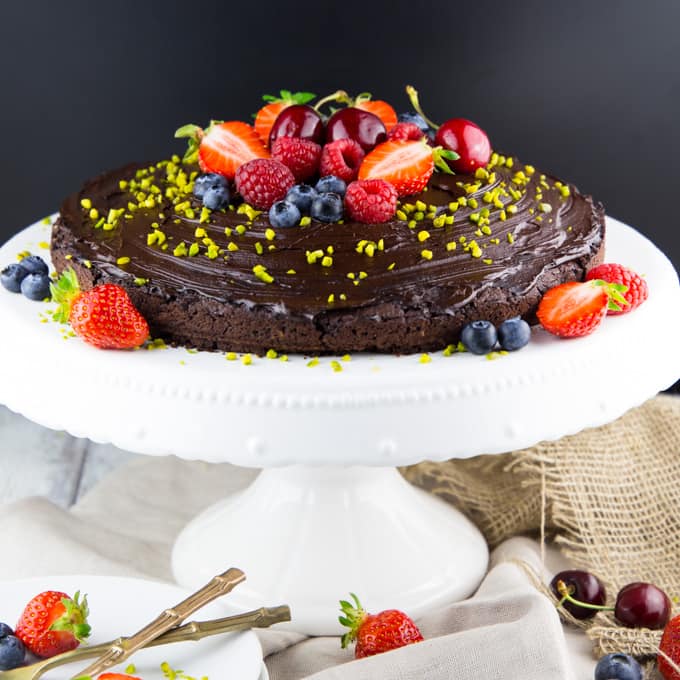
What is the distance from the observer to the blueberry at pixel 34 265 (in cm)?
282

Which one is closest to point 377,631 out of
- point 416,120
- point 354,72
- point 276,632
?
point 276,632

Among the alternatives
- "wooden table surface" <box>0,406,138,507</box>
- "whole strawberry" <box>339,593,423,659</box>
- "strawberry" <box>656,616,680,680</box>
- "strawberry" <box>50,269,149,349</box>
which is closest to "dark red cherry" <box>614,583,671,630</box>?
→ "strawberry" <box>656,616,680,680</box>

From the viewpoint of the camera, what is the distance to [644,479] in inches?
131

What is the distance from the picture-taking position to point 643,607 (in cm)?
280

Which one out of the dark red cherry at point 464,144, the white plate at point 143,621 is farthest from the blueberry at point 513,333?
the white plate at point 143,621

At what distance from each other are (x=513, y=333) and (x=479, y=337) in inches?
3.0

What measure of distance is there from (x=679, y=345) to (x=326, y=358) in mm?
829

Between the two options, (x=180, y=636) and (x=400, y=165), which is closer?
(x=180, y=636)

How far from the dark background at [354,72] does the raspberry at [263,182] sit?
1516 mm

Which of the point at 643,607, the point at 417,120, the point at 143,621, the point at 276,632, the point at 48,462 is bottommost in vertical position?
the point at 48,462

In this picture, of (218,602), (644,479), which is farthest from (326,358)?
(644,479)

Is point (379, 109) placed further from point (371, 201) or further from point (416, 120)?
point (371, 201)

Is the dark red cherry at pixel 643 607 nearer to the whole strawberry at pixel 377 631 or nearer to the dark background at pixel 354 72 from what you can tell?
the whole strawberry at pixel 377 631

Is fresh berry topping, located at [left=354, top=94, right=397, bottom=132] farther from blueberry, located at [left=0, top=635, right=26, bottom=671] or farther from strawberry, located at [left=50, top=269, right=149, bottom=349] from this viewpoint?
blueberry, located at [left=0, top=635, right=26, bottom=671]
